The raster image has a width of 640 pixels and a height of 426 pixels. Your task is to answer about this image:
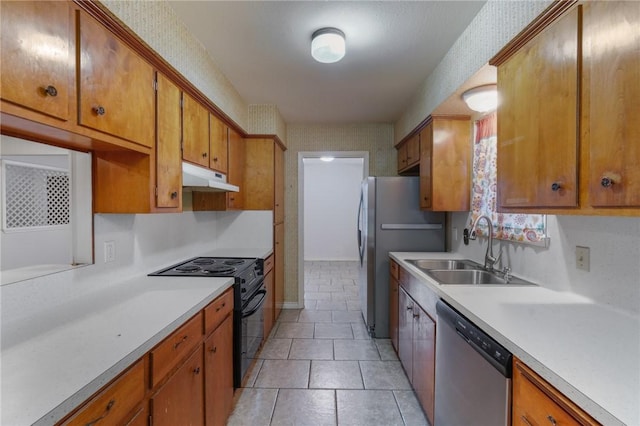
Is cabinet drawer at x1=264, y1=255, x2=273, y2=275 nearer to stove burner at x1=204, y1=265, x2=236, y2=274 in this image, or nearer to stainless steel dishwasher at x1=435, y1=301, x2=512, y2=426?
Result: stove burner at x1=204, y1=265, x2=236, y2=274

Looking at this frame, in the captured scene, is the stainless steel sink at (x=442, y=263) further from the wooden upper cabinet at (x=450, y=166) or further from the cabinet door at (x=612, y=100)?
the cabinet door at (x=612, y=100)

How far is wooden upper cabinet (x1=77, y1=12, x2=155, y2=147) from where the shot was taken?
1.12 metres

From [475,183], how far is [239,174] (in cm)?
237

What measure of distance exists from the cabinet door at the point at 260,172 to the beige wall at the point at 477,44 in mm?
1740

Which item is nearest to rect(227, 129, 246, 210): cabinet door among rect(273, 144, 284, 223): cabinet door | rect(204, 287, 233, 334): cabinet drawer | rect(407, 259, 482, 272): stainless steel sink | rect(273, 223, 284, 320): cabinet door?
rect(273, 144, 284, 223): cabinet door

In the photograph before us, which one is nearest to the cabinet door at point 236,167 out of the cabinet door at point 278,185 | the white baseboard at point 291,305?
the cabinet door at point 278,185

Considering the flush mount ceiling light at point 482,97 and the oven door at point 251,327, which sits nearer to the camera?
the flush mount ceiling light at point 482,97

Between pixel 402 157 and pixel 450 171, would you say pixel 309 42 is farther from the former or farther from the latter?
pixel 402 157

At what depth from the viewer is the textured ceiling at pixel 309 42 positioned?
5.53ft

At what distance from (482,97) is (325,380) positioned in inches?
94.6

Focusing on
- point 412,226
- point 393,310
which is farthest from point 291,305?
point 412,226

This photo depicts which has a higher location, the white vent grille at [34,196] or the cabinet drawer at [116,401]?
the white vent grille at [34,196]

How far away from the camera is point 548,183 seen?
123cm

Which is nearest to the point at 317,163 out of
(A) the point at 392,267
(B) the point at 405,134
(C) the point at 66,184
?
(B) the point at 405,134
